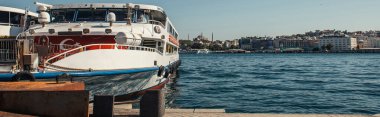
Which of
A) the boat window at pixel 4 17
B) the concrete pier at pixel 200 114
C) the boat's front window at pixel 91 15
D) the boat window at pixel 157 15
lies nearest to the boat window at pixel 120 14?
the boat's front window at pixel 91 15

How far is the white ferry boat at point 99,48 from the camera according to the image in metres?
11.2

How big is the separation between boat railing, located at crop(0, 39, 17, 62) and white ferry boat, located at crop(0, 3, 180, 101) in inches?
18.9

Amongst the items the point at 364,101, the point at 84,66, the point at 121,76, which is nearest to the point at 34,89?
the point at 84,66

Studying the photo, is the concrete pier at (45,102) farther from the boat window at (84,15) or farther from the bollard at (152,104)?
the boat window at (84,15)

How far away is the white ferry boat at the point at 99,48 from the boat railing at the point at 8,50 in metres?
0.48

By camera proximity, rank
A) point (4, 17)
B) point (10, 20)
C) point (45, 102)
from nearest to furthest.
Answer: point (45, 102)
point (4, 17)
point (10, 20)

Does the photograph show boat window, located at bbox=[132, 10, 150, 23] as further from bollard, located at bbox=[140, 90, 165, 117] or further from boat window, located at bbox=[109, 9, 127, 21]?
bollard, located at bbox=[140, 90, 165, 117]

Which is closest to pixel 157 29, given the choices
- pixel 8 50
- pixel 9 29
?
pixel 8 50

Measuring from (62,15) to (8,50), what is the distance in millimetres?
5939

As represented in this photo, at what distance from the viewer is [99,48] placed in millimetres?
12125

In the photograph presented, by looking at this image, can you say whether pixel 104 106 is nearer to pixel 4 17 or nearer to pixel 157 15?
pixel 157 15

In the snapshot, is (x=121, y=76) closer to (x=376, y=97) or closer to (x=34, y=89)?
(x=34, y=89)

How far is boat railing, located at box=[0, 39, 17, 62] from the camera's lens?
36.1 ft

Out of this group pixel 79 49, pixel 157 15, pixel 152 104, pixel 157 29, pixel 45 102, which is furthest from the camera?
pixel 157 15
